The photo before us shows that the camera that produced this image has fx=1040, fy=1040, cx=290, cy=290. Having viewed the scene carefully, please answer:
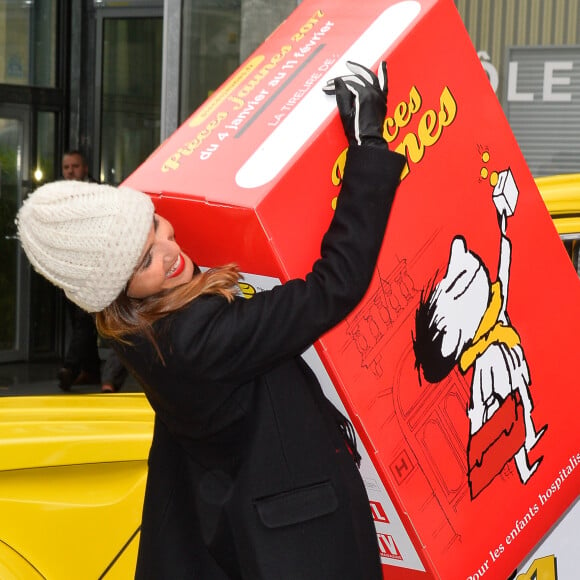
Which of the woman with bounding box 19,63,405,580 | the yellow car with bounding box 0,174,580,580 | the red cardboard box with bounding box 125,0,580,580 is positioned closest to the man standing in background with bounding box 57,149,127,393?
the yellow car with bounding box 0,174,580,580

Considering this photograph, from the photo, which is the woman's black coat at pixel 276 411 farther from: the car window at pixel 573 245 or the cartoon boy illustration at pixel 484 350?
the car window at pixel 573 245

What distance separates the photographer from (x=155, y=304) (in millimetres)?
1765

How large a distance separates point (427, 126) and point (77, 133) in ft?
27.9

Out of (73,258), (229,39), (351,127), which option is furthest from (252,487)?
(229,39)

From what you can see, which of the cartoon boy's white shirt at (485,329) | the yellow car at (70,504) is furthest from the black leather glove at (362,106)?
the yellow car at (70,504)

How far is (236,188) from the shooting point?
173 cm

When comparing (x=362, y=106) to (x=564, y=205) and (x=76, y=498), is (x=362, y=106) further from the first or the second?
(x=76, y=498)

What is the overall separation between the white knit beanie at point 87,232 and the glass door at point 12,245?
8.17 metres

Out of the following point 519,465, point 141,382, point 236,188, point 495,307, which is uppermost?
point 236,188

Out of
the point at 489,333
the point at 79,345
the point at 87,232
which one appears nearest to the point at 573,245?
the point at 489,333

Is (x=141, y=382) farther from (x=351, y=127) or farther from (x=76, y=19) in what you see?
(x=76, y=19)

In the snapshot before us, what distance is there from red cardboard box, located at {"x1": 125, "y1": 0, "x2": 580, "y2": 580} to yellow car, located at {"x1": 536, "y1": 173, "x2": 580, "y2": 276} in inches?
12.4

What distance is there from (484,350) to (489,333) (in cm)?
3

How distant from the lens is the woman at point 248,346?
1.67 m
